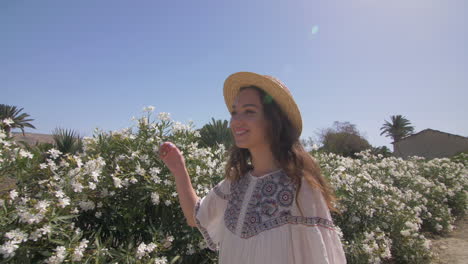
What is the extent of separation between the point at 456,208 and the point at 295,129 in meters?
7.82

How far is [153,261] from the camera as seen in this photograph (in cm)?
164

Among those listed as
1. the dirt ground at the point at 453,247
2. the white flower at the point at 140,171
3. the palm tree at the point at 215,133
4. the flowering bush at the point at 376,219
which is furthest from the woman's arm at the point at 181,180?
the dirt ground at the point at 453,247

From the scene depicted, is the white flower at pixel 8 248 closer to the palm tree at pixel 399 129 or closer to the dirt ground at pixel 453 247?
the dirt ground at pixel 453 247

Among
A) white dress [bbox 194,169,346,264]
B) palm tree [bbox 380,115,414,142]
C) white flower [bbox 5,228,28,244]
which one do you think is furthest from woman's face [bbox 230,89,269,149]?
palm tree [bbox 380,115,414,142]

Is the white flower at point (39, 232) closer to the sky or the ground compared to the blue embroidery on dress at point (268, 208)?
closer to the ground

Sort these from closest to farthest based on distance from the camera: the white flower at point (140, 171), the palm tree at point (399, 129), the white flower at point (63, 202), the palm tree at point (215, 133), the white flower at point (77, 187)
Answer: the white flower at point (63, 202)
the white flower at point (77, 187)
the white flower at point (140, 171)
the palm tree at point (215, 133)
the palm tree at point (399, 129)

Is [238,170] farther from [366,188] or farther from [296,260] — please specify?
[366,188]

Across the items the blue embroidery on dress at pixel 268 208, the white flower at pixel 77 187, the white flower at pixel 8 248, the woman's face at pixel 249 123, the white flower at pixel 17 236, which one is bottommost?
the white flower at pixel 8 248

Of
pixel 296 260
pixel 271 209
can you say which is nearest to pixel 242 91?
pixel 271 209

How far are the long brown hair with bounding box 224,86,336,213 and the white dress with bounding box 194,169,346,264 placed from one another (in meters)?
0.04

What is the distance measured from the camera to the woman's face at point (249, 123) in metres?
1.32

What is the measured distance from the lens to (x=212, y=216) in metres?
1.50

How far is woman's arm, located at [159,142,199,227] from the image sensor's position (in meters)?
1.54

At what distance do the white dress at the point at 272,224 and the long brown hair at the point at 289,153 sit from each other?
0.14 ft
